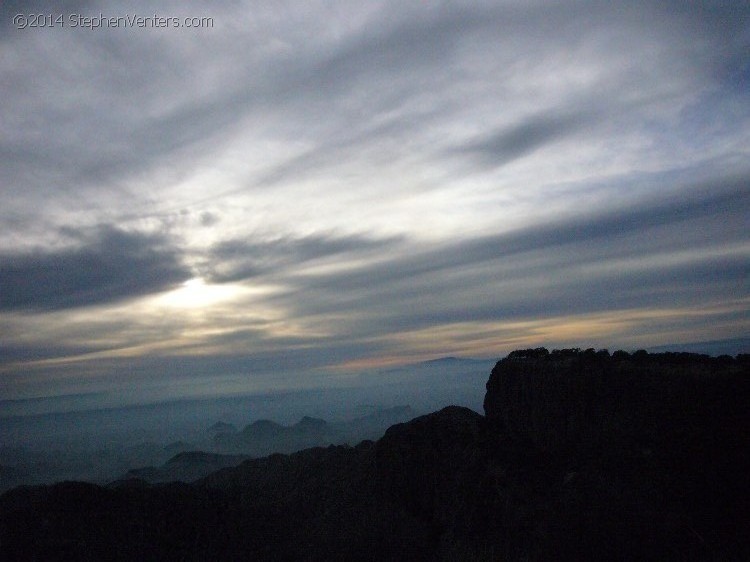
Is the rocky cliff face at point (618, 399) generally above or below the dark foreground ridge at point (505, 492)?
above

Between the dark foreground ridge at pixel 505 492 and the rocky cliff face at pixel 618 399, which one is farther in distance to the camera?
the rocky cliff face at pixel 618 399

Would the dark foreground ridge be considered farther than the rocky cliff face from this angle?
No

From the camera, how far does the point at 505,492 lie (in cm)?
2966

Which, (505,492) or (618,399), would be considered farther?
(505,492)

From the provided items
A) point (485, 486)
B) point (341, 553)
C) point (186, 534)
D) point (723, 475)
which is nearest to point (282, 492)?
point (186, 534)

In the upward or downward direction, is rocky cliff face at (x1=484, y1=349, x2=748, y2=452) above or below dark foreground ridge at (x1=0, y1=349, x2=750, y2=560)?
above

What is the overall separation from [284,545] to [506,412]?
15763 mm

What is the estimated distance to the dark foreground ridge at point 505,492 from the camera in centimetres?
2145

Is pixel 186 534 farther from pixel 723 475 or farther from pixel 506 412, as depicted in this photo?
pixel 723 475

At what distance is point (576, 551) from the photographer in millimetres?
23266

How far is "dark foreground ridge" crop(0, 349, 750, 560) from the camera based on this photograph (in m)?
21.5

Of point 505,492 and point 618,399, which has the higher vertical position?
point 618,399

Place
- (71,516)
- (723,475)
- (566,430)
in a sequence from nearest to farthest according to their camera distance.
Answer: (723,475), (566,430), (71,516)

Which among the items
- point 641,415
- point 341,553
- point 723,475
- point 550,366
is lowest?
point 341,553
